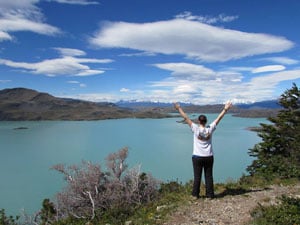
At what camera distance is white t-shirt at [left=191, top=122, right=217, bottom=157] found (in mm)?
6633

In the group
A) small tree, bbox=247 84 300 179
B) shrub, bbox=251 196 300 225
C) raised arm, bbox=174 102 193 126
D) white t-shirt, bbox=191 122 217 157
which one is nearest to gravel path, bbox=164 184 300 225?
shrub, bbox=251 196 300 225

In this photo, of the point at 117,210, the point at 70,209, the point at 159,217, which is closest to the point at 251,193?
the point at 159,217

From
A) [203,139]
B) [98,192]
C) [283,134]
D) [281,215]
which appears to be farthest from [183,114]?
[283,134]

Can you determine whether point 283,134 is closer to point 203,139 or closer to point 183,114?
point 203,139

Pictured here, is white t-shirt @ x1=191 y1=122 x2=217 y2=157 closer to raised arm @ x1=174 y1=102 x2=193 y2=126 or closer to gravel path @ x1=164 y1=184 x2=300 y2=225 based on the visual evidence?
raised arm @ x1=174 y1=102 x2=193 y2=126

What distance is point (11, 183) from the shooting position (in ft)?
115

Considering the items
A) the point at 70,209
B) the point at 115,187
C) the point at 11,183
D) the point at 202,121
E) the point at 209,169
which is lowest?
the point at 11,183

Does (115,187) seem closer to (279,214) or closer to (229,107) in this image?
(229,107)

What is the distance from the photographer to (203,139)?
673cm

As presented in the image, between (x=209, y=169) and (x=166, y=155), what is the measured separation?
149 feet

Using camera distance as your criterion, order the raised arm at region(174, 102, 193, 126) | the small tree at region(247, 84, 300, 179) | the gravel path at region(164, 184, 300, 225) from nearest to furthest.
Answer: the gravel path at region(164, 184, 300, 225) < the raised arm at region(174, 102, 193, 126) < the small tree at region(247, 84, 300, 179)

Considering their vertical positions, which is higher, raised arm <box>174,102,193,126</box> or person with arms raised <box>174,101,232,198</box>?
raised arm <box>174,102,193,126</box>

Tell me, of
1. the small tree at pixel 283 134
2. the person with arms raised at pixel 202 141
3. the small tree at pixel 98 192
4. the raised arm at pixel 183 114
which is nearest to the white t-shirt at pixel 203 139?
the person with arms raised at pixel 202 141

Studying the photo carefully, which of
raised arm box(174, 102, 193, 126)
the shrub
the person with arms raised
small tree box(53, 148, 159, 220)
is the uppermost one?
raised arm box(174, 102, 193, 126)
